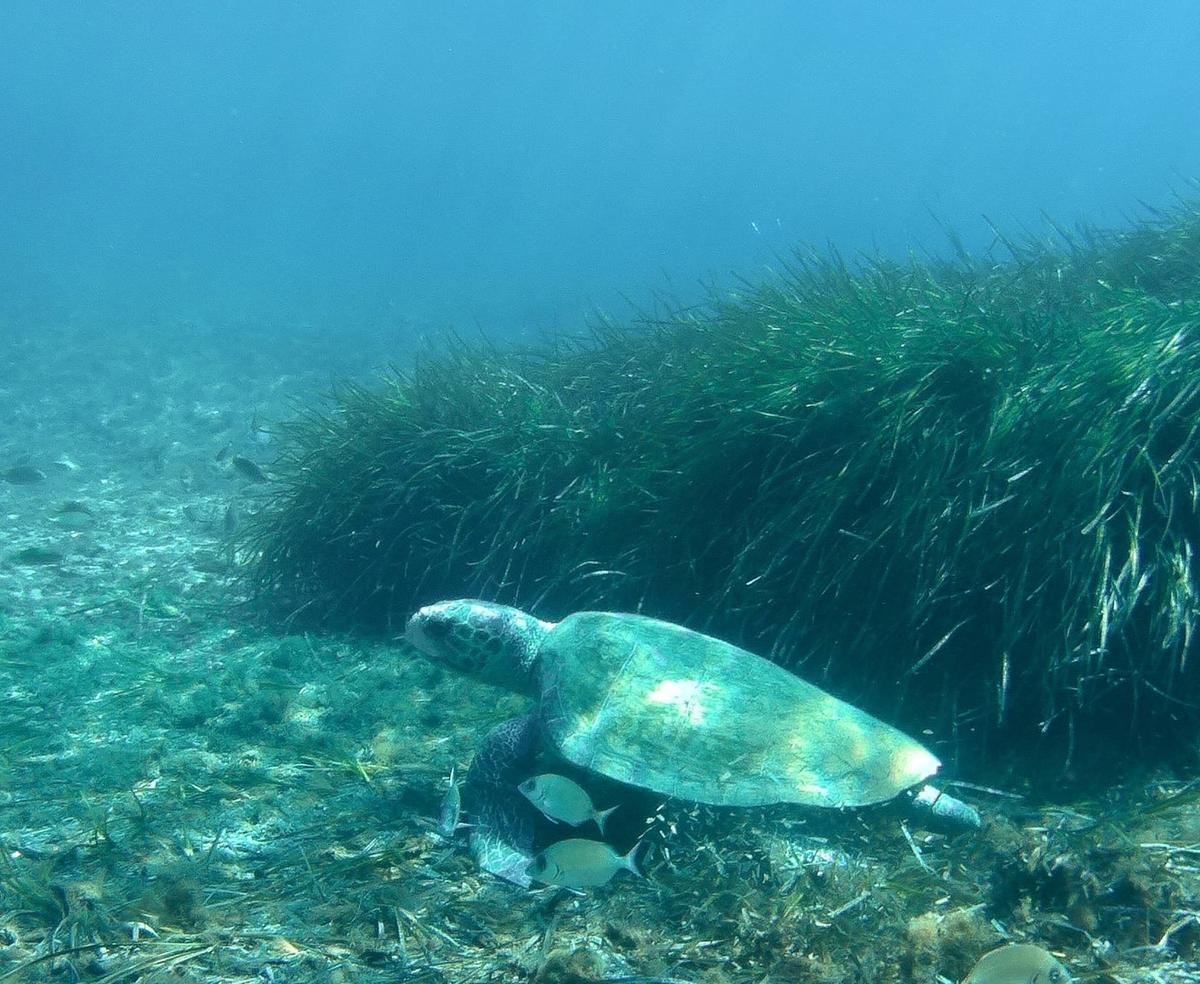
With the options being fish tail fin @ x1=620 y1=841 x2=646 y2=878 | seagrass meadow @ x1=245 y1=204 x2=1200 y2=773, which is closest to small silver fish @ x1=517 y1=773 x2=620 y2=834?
fish tail fin @ x1=620 y1=841 x2=646 y2=878

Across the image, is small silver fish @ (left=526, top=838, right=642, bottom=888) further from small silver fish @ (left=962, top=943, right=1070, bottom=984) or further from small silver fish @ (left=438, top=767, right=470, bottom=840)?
small silver fish @ (left=962, top=943, right=1070, bottom=984)

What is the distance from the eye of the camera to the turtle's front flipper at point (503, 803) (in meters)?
3.02

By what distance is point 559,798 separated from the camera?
2.88m

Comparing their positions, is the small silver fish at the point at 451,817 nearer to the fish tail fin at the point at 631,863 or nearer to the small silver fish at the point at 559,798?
the small silver fish at the point at 559,798

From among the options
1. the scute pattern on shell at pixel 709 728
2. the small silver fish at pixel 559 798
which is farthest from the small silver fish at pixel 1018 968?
the small silver fish at pixel 559 798

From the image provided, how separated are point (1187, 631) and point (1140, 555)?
358 mm

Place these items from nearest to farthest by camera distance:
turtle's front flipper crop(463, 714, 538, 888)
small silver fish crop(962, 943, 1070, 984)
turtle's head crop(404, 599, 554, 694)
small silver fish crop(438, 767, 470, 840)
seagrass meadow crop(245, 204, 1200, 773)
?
1. small silver fish crop(962, 943, 1070, 984)
2. turtle's front flipper crop(463, 714, 538, 888)
3. small silver fish crop(438, 767, 470, 840)
4. seagrass meadow crop(245, 204, 1200, 773)
5. turtle's head crop(404, 599, 554, 694)

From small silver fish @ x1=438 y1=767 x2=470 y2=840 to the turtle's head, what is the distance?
2.35ft

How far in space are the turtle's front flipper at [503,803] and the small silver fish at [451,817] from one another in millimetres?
58

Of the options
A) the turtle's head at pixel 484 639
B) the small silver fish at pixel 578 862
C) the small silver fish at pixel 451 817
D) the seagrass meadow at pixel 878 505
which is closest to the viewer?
the small silver fish at pixel 578 862

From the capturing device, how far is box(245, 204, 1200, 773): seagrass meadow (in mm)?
3328

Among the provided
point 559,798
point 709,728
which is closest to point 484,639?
point 559,798

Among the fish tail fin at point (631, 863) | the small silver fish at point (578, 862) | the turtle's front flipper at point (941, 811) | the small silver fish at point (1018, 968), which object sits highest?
the small silver fish at point (578, 862)

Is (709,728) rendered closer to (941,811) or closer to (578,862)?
(578,862)
